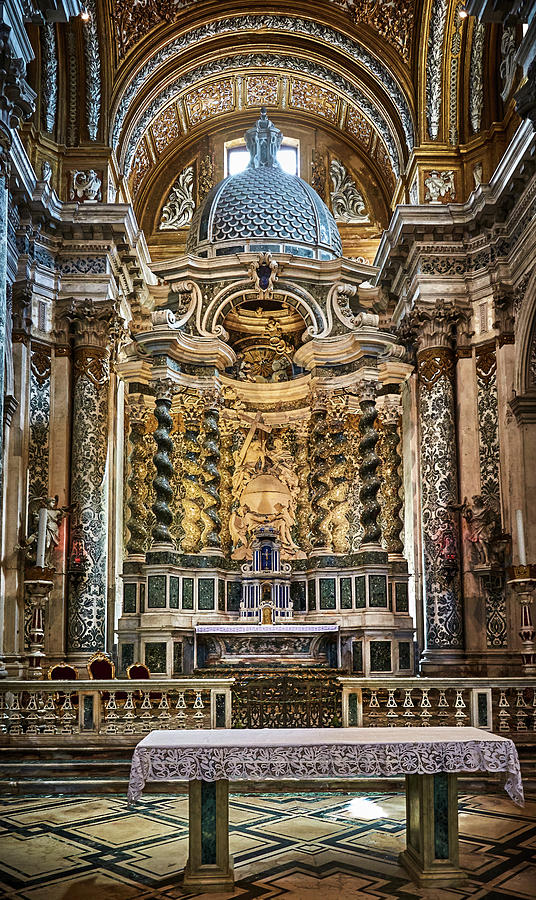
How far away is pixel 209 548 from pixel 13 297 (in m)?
5.38

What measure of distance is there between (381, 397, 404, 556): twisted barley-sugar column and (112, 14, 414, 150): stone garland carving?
14.8 ft

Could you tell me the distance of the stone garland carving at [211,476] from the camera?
1620 centimetres

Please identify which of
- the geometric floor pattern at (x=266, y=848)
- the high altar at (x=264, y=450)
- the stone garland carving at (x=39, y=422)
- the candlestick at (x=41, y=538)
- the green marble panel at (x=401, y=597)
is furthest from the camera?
the green marble panel at (x=401, y=597)

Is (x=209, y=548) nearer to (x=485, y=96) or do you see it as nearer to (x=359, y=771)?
(x=485, y=96)

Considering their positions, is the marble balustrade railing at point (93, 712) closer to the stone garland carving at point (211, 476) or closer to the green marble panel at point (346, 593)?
the green marble panel at point (346, 593)

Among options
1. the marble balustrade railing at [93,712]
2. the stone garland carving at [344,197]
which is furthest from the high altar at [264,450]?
the marble balustrade railing at [93,712]

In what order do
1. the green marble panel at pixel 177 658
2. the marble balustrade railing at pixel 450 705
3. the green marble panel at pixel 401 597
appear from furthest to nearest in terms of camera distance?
the green marble panel at pixel 401 597 → the green marble panel at pixel 177 658 → the marble balustrade railing at pixel 450 705

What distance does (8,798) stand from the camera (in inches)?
312

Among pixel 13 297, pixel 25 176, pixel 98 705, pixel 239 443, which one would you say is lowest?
pixel 98 705

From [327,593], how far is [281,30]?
9.84 meters

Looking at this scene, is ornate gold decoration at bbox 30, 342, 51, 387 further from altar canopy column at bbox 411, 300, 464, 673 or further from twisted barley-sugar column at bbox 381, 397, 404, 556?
twisted barley-sugar column at bbox 381, 397, 404, 556

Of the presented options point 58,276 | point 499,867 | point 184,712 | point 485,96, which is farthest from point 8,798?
point 485,96

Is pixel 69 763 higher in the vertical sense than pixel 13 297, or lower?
lower

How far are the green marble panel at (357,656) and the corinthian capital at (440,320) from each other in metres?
4.80
